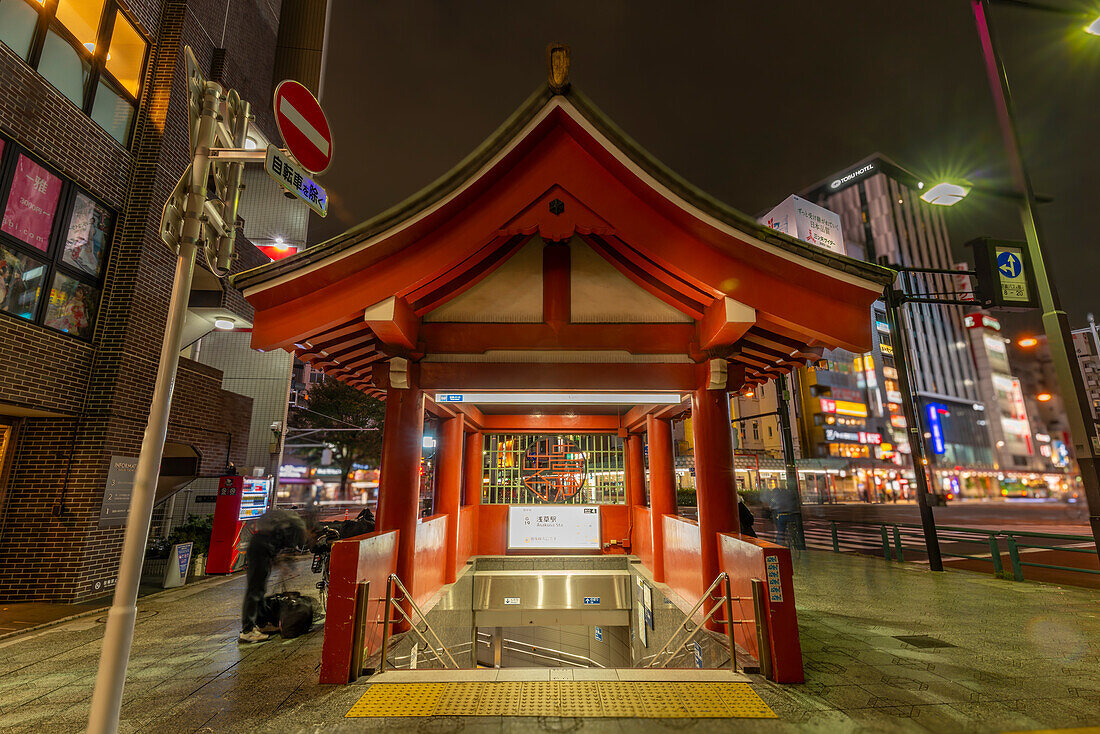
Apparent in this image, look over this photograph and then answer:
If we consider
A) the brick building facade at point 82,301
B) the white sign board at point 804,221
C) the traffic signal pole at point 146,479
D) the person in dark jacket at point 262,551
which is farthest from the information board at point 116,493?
the white sign board at point 804,221

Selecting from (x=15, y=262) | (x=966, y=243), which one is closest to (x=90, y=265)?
(x=15, y=262)

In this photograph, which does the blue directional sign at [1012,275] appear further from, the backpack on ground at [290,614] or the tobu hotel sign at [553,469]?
the backpack on ground at [290,614]

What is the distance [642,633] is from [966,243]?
1005 cm

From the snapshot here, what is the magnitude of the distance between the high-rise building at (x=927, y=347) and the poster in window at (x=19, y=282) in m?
79.6

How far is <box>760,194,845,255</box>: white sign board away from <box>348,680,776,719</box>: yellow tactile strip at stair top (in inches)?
447

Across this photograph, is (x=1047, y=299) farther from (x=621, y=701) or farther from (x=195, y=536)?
(x=195, y=536)

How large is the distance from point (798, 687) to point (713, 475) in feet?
8.76

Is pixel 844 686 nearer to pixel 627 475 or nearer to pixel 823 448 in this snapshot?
pixel 627 475

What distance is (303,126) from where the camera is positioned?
14.4 feet

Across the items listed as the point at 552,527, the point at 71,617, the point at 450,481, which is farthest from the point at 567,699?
the point at 71,617

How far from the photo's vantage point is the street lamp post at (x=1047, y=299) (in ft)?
23.6

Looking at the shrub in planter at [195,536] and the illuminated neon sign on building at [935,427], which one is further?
the illuminated neon sign on building at [935,427]

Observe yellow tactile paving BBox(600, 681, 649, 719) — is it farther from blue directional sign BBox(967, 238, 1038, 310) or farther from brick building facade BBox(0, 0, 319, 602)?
brick building facade BBox(0, 0, 319, 602)

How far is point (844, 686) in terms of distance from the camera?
190 inches
